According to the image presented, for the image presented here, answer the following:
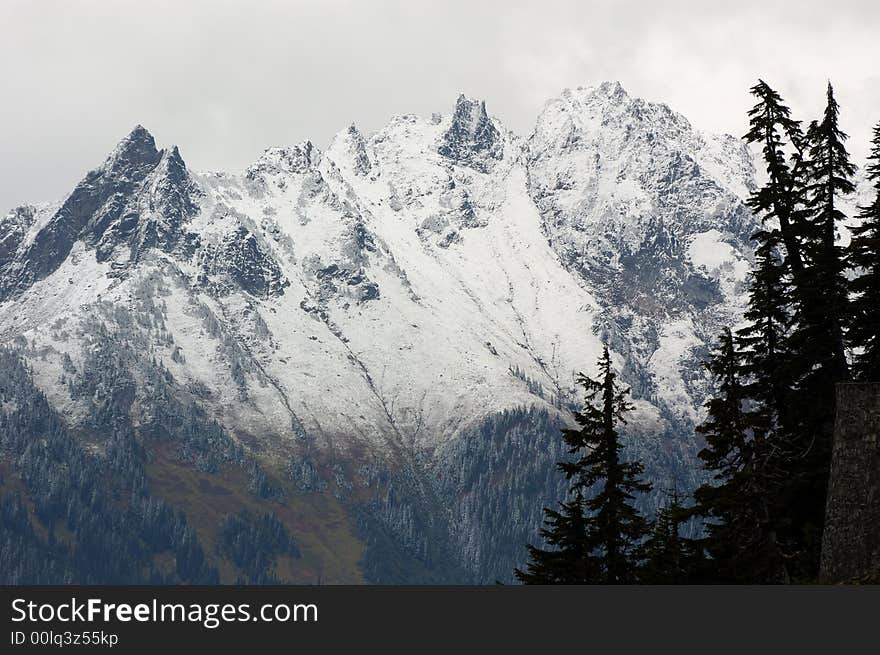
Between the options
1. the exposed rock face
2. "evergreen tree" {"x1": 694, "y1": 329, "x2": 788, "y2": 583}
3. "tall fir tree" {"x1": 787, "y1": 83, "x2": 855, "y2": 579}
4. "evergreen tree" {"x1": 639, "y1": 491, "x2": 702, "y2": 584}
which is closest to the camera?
the exposed rock face

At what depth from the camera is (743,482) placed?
5084cm

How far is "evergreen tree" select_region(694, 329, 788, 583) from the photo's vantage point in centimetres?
5009

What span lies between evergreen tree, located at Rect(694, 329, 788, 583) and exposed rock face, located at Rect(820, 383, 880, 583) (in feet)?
31.5

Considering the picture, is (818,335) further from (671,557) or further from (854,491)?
(854,491)

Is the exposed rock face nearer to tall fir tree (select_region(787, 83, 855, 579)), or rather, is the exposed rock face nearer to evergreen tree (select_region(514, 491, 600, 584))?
tall fir tree (select_region(787, 83, 855, 579))

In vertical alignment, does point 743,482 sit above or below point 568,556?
below

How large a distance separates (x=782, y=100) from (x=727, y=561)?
2285 centimetres

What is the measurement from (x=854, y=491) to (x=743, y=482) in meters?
11.7

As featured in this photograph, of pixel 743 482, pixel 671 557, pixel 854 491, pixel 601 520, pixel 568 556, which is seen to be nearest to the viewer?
pixel 854 491

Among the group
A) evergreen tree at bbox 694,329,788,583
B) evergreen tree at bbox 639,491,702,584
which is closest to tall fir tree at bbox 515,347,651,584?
evergreen tree at bbox 639,491,702,584

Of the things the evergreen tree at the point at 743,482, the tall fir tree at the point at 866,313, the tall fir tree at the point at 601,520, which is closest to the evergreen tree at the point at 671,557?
the tall fir tree at the point at 601,520

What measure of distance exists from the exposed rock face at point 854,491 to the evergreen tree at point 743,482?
9.59 m

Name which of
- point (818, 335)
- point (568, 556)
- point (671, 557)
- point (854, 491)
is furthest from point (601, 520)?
Result: point (854, 491)

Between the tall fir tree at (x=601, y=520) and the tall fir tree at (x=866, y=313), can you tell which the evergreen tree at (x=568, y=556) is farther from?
the tall fir tree at (x=866, y=313)
